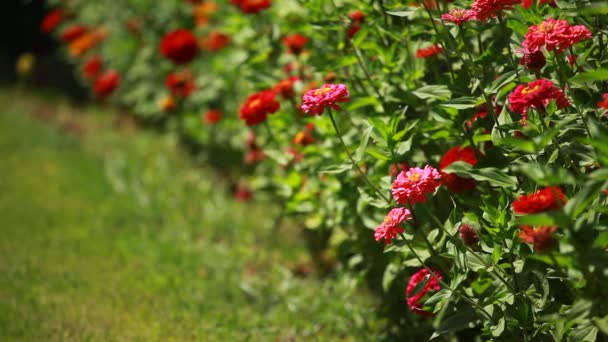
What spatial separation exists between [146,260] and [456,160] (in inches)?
79.9

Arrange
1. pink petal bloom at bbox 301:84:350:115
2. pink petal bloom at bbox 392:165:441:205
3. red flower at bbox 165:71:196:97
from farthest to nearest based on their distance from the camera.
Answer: red flower at bbox 165:71:196:97
pink petal bloom at bbox 301:84:350:115
pink petal bloom at bbox 392:165:441:205

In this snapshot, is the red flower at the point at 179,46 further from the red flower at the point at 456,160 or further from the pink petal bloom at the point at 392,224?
the pink petal bloom at the point at 392,224

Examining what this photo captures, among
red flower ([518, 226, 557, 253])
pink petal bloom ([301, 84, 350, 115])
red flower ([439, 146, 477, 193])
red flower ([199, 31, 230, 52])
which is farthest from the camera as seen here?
red flower ([199, 31, 230, 52])

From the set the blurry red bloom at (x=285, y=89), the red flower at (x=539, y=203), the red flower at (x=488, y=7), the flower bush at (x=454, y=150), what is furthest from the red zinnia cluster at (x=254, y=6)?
the red flower at (x=539, y=203)

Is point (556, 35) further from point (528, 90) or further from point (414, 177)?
point (414, 177)

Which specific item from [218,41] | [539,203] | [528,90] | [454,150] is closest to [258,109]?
[454,150]

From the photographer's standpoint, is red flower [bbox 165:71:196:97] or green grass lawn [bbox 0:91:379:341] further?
red flower [bbox 165:71:196:97]

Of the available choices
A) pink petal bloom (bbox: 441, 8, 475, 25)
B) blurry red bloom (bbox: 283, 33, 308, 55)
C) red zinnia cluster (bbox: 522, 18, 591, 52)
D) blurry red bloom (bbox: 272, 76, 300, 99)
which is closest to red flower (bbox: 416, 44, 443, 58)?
pink petal bloom (bbox: 441, 8, 475, 25)

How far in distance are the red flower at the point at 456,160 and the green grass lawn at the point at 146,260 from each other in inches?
37.6

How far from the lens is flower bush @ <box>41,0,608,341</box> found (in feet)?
5.28

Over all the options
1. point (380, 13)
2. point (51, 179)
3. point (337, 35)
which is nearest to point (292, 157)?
point (337, 35)

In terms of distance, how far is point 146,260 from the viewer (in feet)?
11.3

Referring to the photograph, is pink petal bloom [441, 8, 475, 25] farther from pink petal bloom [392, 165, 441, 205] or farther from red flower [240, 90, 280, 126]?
red flower [240, 90, 280, 126]

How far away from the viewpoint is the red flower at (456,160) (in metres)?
2.03
